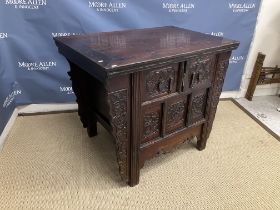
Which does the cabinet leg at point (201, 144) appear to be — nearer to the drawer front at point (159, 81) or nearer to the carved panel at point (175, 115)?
the carved panel at point (175, 115)

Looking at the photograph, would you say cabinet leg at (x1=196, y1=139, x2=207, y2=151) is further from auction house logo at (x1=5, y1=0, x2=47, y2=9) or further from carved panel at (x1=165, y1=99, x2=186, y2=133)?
auction house logo at (x1=5, y1=0, x2=47, y2=9)

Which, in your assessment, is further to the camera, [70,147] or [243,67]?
[243,67]

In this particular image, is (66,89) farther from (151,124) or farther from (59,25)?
(151,124)

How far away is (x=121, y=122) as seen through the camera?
3.43 feet

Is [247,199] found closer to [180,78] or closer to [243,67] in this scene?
[180,78]

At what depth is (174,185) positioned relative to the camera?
128 centimetres

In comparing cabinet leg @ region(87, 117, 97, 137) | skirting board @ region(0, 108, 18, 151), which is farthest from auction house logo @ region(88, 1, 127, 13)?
skirting board @ region(0, 108, 18, 151)

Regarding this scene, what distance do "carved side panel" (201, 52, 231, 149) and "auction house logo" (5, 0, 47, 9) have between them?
116 centimetres

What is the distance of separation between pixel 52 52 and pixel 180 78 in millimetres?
1017

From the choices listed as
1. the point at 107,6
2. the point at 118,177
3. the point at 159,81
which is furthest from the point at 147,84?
the point at 107,6

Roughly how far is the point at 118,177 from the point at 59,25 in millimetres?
1072

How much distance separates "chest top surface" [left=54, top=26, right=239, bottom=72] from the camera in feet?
3.17

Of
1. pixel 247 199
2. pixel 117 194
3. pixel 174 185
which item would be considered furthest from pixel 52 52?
pixel 247 199

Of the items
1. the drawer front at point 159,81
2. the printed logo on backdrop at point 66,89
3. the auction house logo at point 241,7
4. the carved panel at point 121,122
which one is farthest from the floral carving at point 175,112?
the auction house logo at point 241,7
